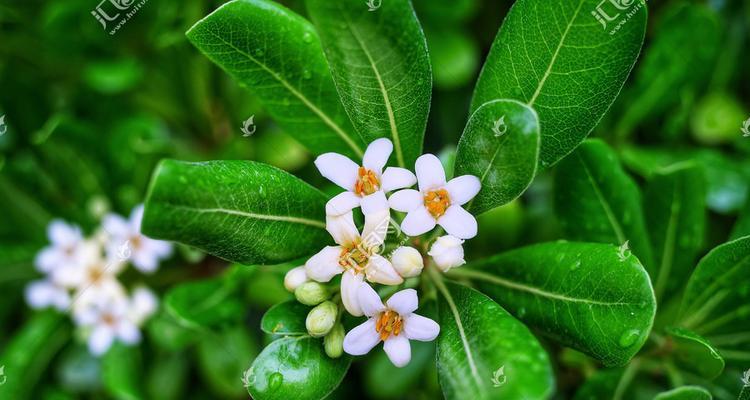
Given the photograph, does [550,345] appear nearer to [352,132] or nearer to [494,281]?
[494,281]

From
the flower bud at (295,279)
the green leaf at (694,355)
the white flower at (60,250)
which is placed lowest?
the white flower at (60,250)

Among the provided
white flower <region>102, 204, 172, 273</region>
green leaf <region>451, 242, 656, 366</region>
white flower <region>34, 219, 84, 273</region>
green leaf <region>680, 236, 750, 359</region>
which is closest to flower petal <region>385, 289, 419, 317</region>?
green leaf <region>451, 242, 656, 366</region>

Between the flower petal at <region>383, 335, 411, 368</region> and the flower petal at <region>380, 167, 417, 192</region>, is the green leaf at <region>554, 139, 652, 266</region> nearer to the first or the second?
the flower petal at <region>380, 167, 417, 192</region>

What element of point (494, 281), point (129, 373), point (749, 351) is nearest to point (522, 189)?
point (494, 281)

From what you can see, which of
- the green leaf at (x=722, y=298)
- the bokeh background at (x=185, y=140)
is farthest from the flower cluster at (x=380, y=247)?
the bokeh background at (x=185, y=140)

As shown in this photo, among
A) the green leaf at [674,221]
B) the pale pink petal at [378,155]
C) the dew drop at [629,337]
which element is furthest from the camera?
the green leaf at [674,221]

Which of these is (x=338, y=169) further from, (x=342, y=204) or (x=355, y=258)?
(x=355, y=258)

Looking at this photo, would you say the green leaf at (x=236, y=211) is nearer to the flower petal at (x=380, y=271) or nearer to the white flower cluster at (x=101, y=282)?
the flower petal at (x=380, y=271)
